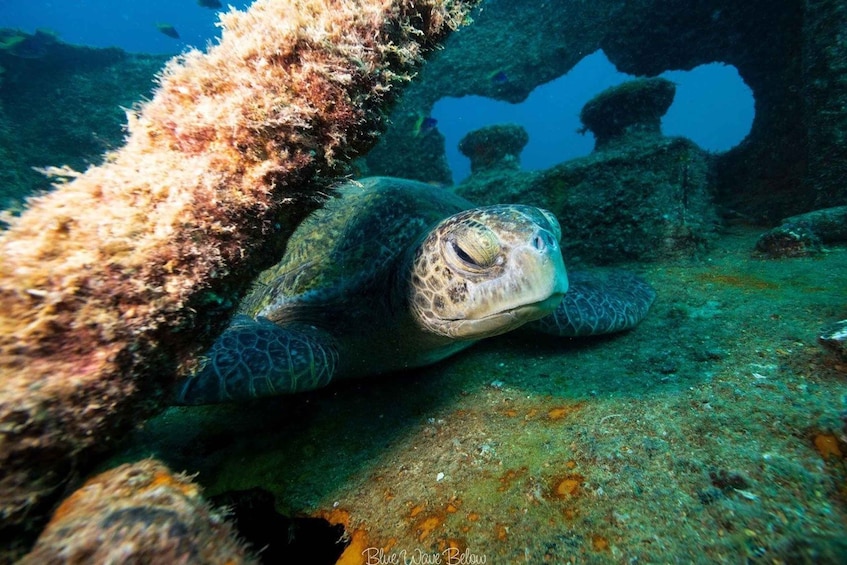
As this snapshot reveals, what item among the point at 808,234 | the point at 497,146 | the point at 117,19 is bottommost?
the point at 808,234

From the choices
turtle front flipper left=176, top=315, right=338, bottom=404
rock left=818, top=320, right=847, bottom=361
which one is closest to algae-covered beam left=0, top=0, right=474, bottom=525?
turtle front flipper left=176, top=315, right=338, bottom=404

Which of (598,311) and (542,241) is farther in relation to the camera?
(598,311)

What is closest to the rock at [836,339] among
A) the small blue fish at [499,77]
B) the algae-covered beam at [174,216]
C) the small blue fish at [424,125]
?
the algae-covered beam at [174,216]

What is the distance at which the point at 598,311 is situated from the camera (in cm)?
253

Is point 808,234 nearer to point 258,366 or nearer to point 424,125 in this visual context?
point 258,366

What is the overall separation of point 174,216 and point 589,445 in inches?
68.9

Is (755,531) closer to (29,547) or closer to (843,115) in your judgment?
(29,547)

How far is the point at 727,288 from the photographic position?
277cm

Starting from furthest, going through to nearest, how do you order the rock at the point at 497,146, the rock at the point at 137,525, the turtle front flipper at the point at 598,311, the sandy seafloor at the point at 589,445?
the rock at the point at 497,146, the turtle front flipper at the point at 598,311, the sandy seafloor at the point at 589,445, the rock at the point at 137,525

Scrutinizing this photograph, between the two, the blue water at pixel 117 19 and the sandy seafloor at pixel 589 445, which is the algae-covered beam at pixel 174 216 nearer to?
the sandy seafloor at pixel 589 445

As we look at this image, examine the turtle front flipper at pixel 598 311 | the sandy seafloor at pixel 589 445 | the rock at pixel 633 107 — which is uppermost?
the rock at pixel 633 107

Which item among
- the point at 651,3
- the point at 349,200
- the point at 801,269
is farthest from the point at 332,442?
the point at 651,3

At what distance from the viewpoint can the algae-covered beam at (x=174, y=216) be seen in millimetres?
874

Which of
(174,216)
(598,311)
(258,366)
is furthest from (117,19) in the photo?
(598,311)
